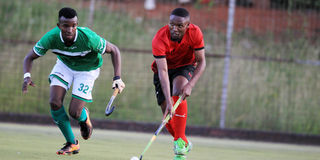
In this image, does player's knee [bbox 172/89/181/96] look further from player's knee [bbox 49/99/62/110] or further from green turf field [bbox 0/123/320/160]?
player's knee [bbox 49/99/62/110]

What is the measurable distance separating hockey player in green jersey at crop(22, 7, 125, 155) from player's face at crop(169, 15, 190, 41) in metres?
0.77

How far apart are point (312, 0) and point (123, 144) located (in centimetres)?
526

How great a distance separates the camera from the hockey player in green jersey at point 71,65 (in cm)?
587

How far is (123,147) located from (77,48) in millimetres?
1849

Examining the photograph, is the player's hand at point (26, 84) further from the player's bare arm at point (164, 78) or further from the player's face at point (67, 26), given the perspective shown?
the player's bare arm at point (164, 78)

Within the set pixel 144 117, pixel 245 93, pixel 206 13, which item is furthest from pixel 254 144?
pixel 206 13

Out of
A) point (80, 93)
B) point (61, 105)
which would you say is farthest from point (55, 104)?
point (80, 93)

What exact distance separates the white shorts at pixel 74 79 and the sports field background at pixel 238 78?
13.7 feet

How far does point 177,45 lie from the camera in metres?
6.12

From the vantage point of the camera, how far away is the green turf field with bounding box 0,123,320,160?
614 centimetres

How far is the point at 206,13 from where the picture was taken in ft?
37.8

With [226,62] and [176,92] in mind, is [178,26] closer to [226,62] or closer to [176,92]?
[176,92]

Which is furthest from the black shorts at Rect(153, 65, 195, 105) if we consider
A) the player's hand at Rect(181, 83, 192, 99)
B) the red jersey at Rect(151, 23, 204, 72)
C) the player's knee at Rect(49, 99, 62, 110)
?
the player's knee at Rect(49, 99, 62, 110)

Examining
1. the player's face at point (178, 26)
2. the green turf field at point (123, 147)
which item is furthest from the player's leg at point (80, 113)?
the player's face at point (178, 26)
